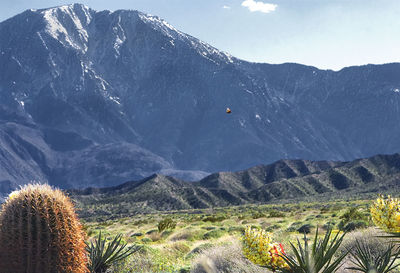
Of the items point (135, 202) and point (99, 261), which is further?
point (135, 202)

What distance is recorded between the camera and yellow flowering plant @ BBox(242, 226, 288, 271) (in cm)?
717

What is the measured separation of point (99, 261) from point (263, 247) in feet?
16.7

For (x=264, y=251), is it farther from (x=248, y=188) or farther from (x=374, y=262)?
(x=248, y=188)

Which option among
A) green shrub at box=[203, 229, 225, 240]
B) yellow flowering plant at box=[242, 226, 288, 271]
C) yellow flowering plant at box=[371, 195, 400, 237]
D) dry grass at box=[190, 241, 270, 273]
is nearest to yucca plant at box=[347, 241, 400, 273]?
yellow flowering plant at box=[371, 195, 400, 237]

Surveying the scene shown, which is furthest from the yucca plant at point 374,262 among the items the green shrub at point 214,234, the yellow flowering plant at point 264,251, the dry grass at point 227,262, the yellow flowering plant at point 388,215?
the green shrub at point 214,234

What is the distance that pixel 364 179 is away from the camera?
143125 millimetres

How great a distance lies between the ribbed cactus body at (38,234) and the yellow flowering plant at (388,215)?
18.6 ft

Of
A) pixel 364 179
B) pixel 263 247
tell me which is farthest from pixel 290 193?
pixel 263 247

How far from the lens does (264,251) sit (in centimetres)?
720

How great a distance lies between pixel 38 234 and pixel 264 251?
3.72 metres

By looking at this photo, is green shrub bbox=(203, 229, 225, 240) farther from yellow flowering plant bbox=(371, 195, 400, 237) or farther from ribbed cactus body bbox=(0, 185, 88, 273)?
ribbed cactus body bbox=(0, 185, 88, 273)

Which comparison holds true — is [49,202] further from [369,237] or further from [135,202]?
[135,202]

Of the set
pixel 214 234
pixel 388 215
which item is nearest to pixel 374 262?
pixel 388 215

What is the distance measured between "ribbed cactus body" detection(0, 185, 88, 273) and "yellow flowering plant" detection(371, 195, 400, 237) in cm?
568
